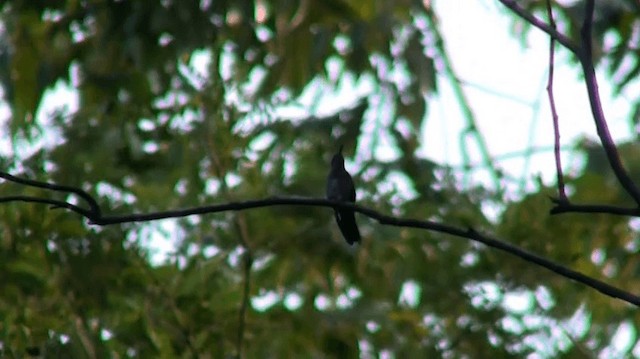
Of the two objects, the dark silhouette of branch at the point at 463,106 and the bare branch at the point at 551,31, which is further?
the dark silhouette of branch at the point at 463,106

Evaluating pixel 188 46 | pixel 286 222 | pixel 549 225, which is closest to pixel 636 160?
pixel 549 225

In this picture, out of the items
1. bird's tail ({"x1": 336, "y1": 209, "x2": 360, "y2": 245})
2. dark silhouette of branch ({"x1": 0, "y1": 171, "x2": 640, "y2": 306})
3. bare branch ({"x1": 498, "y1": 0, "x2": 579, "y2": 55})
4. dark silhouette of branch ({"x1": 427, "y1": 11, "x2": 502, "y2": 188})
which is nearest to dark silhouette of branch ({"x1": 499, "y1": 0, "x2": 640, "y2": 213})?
bare branch ({"x1": 498, "y1": 0, "x2": 579, "y2": 55})

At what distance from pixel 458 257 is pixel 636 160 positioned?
1246 millimetres

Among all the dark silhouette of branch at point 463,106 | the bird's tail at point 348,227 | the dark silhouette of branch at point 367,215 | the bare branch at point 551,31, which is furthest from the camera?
the dark silhouette of branch at point 463,106

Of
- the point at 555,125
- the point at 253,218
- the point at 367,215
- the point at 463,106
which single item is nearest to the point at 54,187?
the point at 367,215

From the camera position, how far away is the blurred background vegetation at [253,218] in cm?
546

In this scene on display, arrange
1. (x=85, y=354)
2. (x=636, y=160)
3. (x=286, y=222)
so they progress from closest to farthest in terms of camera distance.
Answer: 1. (x=85, y=354)
2. (x=286, y=222)
3. (x=636, y=160)

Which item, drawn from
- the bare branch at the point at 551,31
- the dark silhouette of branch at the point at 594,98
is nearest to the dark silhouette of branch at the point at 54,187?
the dark silhouette of branch at the point at 594,98

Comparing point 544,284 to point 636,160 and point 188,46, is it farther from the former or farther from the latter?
point 188,46

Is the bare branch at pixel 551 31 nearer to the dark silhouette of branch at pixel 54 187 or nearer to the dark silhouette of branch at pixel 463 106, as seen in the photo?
the dark silhouette of branch at pixel 54 187

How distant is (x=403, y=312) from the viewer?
637 cm

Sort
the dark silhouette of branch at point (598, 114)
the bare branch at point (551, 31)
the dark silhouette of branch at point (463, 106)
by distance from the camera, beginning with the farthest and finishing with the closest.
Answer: the dark silhouette of branch at point (463, 106)
the bare branch at point (551, 31)
the dark silhouette of branch at point (598, 114)

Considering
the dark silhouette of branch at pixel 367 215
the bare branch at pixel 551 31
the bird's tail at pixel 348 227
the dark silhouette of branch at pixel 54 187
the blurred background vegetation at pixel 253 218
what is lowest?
the dark silhouette of branch at pixel 367 215

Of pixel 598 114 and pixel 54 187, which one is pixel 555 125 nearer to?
pixel 598 114
